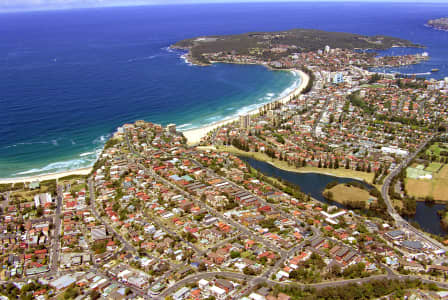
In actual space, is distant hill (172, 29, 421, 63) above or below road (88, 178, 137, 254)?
above

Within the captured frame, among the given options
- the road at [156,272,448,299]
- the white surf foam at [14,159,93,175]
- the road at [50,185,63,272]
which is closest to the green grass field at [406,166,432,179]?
the road at [156,272,448,299]

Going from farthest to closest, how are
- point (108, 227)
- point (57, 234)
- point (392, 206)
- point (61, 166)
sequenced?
point (61, 166), point (392, 206), point (108, 227), point (57, 234)

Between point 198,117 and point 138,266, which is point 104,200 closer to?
point 138,266

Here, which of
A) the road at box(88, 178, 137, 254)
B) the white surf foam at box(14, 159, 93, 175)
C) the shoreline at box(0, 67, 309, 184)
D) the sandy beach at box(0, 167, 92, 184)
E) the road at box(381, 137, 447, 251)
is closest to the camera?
the road at box(88, 178, 137, 254)

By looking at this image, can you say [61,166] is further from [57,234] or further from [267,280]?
[267,280]

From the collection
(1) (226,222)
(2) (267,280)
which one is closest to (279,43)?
(1) (226,222)

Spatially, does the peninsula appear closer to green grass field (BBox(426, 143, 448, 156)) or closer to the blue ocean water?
green grass field (BBox(426, 143, 448, 156))

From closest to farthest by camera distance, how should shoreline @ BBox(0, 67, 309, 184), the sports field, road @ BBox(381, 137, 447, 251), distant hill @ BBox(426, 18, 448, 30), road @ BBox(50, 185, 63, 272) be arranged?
road @ BBox(50, 185, 63, 272) < road @ BBox(381, 137, 447, 251) < the sports field < shoreline @ BBox(0, 67, 309, 184) < distant hill @ BBox(426, 18, 448, 30)

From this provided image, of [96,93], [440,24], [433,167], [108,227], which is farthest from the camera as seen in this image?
[440,24]

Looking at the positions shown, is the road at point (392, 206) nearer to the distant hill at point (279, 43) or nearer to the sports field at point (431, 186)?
the sports field at point (431, 186)
